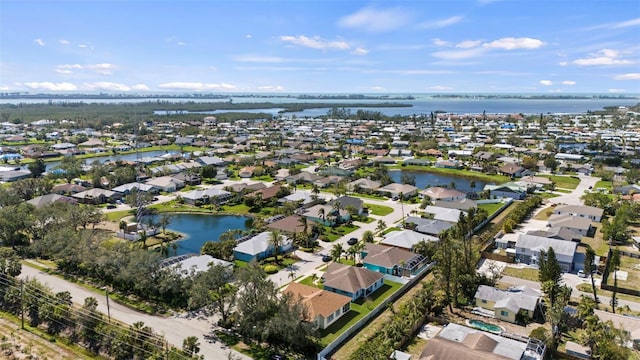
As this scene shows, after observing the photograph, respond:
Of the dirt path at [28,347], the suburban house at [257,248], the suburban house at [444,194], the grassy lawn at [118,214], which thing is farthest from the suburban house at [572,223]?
the grassy lawn at [118,214]

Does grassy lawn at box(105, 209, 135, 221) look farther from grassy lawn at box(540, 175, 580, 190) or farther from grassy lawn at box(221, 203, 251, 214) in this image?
grassy lawn at box(540, 175, 580, 190)

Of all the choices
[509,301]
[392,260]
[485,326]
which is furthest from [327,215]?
[485,326]

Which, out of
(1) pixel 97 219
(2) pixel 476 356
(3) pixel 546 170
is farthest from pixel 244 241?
(3) pixel 546 170

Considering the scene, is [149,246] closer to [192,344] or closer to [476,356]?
[192,344]

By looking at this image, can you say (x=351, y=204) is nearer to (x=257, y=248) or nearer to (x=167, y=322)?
(x=257, y=248)

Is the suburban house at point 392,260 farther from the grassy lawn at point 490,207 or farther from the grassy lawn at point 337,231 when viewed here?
the grassy lawn at point 490,207

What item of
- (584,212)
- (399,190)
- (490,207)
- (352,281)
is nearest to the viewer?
(352,281)
